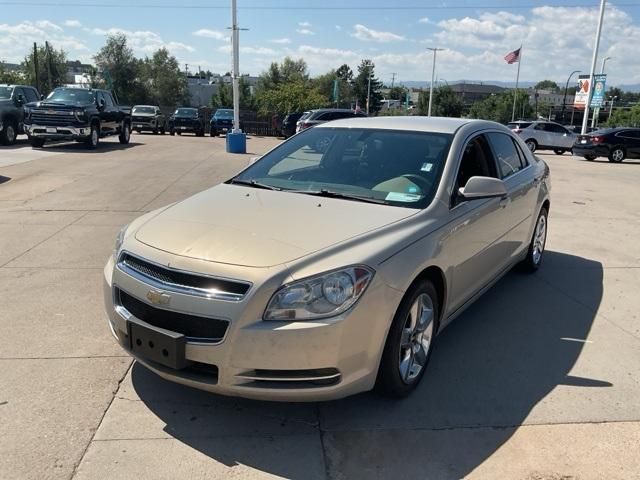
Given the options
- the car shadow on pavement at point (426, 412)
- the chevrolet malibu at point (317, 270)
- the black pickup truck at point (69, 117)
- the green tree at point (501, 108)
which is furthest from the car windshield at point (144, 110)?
the green tree at point (501, 108)

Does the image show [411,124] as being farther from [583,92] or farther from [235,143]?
[583,92]

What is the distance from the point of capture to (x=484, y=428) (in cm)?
319

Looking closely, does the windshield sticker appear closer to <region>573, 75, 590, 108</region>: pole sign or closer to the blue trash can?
the blue trash can

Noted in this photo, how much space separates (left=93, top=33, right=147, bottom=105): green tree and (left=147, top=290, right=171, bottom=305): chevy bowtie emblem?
77.3m

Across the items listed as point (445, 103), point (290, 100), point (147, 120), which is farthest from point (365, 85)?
point (147, 120)

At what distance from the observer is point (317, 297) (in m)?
2.79

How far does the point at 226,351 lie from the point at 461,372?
1.87 metres

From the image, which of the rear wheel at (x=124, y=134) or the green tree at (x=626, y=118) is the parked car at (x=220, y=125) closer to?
the rear wheel at (x=124, y=134)

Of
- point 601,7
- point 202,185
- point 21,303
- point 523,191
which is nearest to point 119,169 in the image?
point 202,185

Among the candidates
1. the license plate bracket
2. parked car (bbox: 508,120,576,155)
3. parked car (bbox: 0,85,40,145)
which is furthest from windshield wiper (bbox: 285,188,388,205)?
parked car (bbox: 508,120,576,155)

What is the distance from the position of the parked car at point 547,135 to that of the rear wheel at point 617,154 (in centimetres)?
474

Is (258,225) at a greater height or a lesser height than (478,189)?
lesser

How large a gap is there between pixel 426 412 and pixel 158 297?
1724mm

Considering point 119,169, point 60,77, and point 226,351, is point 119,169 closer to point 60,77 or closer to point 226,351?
point 226,351
